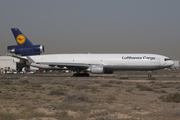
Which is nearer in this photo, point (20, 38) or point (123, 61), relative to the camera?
point (123, 61)

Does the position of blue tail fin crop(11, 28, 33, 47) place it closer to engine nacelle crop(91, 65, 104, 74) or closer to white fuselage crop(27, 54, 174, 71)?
white fuselage crop(27, 54, 174, 71)

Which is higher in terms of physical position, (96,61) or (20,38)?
(20,38)

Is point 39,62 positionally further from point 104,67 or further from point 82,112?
point 82,112

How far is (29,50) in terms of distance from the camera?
43.4 m

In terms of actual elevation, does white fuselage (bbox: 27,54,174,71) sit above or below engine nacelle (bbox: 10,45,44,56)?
below

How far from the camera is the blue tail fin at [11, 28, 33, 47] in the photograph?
43938mm

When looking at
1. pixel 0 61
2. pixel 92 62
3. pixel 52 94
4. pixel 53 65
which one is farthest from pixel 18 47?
pixel 0 61

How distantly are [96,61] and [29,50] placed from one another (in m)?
13.1

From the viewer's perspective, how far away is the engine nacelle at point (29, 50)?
43.2m

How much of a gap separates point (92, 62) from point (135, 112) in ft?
98.7

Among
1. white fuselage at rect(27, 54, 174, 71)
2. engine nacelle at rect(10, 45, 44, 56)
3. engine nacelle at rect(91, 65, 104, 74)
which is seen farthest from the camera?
engine nacelle at rect(10, 45, 44, 56)

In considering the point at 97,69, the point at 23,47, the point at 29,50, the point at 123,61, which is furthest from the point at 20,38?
the point at 123,61

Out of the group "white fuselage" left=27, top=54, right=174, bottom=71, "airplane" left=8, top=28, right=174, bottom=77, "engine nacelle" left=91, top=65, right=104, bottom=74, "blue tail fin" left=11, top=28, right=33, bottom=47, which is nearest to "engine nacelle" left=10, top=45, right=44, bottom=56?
"airplane" left=8, top=28, right=174, bottom=77

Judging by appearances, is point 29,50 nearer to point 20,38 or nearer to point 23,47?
point 23,47
